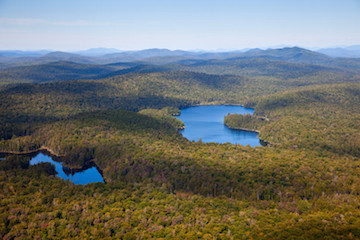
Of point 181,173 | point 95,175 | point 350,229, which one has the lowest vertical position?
point 95,175

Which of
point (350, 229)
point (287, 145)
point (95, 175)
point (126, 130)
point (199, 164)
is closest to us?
point (350, 229)

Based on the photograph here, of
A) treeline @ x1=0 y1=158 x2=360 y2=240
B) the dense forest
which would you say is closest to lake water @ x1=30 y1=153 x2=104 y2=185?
the dense forest

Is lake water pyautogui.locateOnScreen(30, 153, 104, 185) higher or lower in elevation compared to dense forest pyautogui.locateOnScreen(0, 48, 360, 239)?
lower

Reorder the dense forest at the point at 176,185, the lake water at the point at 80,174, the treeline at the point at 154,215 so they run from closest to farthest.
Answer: the treeline at the point at 154,215 → the dense forest at the point at 176,185 → the lake water at the point at 80,174

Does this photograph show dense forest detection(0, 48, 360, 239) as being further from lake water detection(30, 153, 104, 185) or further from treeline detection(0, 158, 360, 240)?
lake water detection(30, 153, 104, 185)

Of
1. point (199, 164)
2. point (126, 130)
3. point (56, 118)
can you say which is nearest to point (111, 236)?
point (199, 164)

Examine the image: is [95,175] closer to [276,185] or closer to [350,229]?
[276,185]

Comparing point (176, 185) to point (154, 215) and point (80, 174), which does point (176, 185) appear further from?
point (80, 174)

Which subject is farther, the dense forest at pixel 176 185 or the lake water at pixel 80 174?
the lake water at pixel 80 174

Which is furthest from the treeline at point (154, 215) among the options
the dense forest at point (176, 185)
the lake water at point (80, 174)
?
the lake water at point (80, 174)

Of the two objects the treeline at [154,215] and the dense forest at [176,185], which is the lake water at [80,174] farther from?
the treeline at [154,215]

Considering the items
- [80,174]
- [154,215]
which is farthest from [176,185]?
[80,174]
